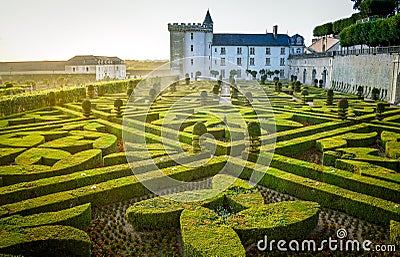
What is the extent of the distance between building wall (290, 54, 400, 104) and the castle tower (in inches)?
635

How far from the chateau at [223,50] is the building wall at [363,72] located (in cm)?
1059

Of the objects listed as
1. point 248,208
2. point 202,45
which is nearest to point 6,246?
point 248,208

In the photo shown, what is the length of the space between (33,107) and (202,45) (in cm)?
3718

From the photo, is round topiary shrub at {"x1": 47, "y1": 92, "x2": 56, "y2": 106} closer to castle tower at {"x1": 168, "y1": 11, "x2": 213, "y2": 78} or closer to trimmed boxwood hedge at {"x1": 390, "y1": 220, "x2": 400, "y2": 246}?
trimmed boxwood hedge at {"x1": 390, "y1": 220, "x2": 400, "y2": 246}

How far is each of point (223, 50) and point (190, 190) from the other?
51151 millimetres

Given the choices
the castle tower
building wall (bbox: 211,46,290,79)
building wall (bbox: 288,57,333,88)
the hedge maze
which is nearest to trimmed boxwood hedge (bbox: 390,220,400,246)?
the hedge maze

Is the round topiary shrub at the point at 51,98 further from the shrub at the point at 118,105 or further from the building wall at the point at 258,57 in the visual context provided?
the building wall at the point at 258,57

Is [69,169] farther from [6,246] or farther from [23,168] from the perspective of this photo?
[6,246]

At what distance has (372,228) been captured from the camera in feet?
25.2

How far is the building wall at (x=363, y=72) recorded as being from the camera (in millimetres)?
26766

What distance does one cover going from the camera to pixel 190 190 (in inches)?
375

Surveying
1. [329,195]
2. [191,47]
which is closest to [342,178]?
[329,195]

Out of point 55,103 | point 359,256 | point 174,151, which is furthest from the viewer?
point 55,103

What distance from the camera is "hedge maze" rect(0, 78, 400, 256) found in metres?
6.80
